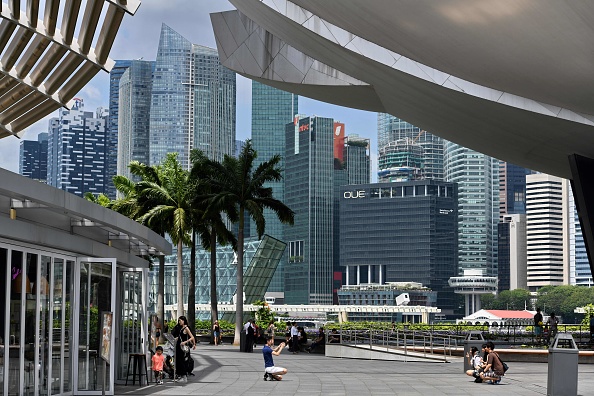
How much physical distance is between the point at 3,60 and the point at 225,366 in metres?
15.8

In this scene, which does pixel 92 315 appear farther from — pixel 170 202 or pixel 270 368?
pixel 170 202

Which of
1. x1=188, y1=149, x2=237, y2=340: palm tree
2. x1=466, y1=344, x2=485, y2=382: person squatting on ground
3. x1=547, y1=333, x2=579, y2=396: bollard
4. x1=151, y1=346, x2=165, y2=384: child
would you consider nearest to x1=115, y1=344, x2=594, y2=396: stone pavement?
x1=466, y1=344, x2=485, y2=382: person squatting on ground

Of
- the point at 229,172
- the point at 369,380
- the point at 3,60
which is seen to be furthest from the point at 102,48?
the point at 229,172

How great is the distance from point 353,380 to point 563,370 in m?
6.50

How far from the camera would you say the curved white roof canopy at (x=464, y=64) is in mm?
21234

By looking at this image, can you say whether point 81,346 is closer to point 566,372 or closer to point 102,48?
point 102,48

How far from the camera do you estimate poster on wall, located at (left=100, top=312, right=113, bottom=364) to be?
17.5 m

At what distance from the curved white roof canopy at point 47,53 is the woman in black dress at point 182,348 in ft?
19.9

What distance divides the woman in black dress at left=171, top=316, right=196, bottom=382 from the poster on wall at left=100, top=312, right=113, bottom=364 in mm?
4740

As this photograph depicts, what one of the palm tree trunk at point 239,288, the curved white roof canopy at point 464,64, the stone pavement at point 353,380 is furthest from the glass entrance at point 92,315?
the palm tree trunk at point 239,288

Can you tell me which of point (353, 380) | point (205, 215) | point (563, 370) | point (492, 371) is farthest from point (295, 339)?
point (563, 370)

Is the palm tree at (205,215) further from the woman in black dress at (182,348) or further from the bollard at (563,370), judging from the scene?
the bollard at (563,370)

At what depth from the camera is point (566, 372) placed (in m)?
18.7

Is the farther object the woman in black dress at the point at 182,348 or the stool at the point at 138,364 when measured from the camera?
the woman in black dress at the point at 182,348
